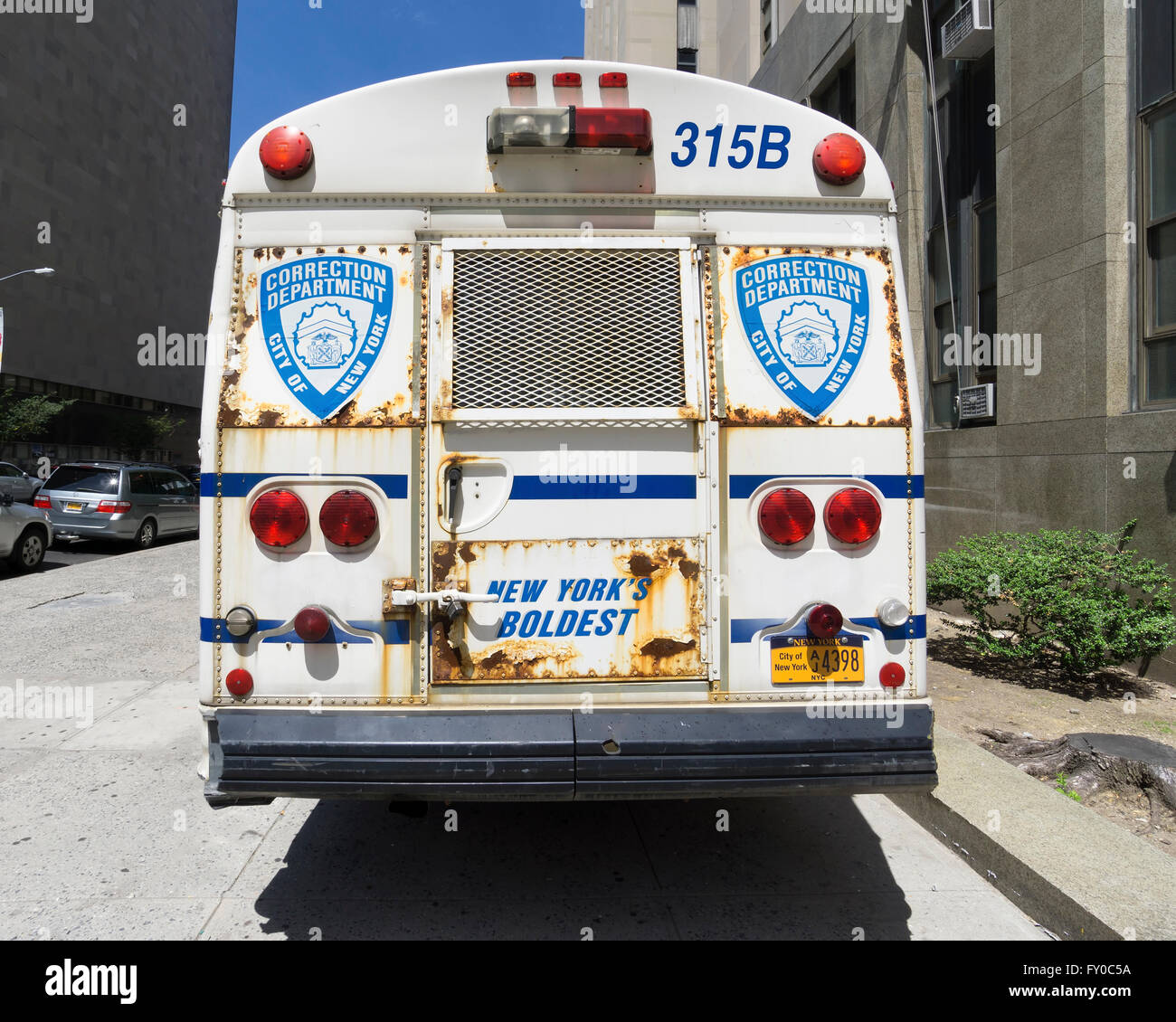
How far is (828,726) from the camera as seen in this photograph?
10.00ft

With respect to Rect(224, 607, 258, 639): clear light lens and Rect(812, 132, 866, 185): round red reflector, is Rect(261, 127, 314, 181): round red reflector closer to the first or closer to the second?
Rect(224, 607, 258, 639): clear light lens

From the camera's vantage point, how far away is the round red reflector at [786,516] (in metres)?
3.15

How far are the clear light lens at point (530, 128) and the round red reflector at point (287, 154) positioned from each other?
2.38ft

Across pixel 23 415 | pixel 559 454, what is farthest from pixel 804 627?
pixel 23 415

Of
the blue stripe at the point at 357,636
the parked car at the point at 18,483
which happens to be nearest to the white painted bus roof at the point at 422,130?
the blue stripe at the point at 357,636

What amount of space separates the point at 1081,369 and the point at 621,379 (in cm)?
635

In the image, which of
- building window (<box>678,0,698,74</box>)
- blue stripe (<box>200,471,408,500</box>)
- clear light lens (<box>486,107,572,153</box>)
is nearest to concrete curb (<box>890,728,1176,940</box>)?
blue stripe (<box>200,471,408,500</box>)

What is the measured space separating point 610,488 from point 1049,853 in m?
2.55

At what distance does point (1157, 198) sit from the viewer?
7.07 m

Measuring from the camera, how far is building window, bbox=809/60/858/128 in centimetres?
1350

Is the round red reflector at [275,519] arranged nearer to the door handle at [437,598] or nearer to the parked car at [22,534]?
the door handle at [437,598]

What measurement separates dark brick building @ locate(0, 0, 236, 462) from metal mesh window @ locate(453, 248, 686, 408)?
38.3 metres
